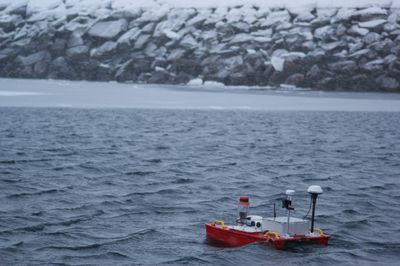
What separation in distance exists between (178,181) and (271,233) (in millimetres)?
4459

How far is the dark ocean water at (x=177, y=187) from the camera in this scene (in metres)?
8.10

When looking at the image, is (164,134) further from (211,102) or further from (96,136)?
(211,102)

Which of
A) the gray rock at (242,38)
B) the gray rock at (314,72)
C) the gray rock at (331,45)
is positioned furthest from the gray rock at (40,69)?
the gray rock at (331,45)

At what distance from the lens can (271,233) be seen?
27.1 feet

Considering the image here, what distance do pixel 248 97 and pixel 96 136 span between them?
48.4 ft

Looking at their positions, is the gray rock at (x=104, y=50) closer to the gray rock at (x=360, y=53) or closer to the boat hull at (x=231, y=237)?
the gray rock at (x=360, y=53)

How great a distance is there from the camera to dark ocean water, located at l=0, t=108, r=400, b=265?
319 inches

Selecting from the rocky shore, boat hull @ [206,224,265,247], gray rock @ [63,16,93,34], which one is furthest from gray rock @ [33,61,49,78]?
boat hull @ [206,224,265,247]

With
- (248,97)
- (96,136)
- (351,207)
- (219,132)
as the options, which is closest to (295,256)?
(351,207)

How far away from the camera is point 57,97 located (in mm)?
30234

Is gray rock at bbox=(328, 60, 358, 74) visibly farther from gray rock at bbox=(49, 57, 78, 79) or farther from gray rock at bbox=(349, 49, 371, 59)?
gray rock at bbox=(49, 57, 78, 79)

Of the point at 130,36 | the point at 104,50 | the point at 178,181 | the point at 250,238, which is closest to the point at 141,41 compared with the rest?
the point at 130,36

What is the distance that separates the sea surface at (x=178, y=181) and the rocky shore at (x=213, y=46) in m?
8.41

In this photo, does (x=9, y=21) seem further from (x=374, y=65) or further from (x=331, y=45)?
(x=374, y=65)
